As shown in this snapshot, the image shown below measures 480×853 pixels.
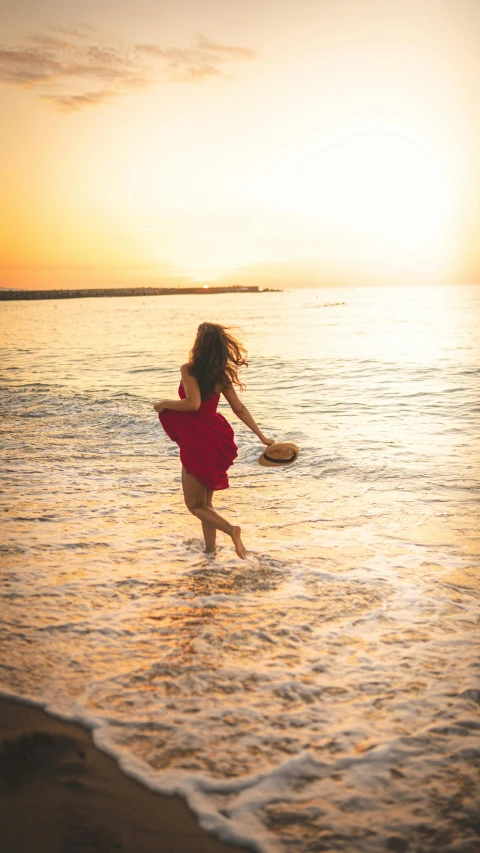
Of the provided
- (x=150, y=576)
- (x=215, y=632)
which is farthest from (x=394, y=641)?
(x=150, y=576)

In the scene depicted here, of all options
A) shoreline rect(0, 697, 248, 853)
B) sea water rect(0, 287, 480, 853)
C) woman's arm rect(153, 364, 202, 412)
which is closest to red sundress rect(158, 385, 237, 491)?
woman's arm rect(153, 364, 202, 412)

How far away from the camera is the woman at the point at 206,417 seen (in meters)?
4.86

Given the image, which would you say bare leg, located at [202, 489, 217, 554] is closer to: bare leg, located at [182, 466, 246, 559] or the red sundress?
bare leg, located at [182, 466, 246, 559]

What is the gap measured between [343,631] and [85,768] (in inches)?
77.2

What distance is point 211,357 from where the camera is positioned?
4859mm

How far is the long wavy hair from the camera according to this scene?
485 cm

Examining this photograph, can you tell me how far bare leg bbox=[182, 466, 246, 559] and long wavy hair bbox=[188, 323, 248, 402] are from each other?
30.6 inches

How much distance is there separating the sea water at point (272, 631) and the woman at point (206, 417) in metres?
0.65

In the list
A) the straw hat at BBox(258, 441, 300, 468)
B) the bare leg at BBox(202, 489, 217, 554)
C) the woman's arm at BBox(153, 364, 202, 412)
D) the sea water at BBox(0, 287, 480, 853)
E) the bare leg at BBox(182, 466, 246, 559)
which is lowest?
the sea water at BBox(0, 287, 480, 853)

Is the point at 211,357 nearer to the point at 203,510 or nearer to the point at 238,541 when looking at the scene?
the point at 203,510

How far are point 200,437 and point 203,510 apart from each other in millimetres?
652

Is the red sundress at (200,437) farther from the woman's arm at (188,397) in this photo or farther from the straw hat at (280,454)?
the straw hat at (280,454)

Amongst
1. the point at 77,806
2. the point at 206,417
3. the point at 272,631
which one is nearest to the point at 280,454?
the point at 206,417

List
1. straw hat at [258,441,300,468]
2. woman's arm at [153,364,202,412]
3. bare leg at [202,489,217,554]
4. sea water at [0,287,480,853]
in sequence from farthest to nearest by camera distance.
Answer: straw hat at [258,441,300,468] < bare leg at [202,489,217,554] < woman's arm at [153,364,202,412] < sea water at [0,287,480,853]
